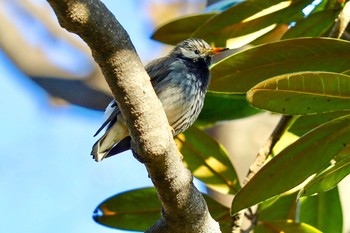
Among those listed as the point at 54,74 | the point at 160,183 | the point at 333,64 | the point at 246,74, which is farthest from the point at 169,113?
the point at 54,74

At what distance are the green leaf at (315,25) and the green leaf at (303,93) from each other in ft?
2.67

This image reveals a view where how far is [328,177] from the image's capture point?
2.32 m

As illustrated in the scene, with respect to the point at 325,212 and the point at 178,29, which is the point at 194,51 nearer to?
the point at 178,29

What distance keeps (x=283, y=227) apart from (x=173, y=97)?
72 centimetres

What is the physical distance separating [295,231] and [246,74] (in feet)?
1.79

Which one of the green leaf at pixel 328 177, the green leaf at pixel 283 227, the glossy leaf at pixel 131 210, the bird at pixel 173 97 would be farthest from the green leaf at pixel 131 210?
the green leaf at pixel 328 177

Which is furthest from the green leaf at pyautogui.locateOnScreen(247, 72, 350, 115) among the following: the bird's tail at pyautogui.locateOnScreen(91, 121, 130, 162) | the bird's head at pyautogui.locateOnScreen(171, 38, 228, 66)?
the bird's head at pyautogui.locateOnScreen(171, 38, 228, 66)

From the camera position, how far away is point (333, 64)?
Answer: 255 cm

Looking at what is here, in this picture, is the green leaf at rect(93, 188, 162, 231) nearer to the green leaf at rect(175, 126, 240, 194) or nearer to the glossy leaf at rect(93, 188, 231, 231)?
the glossy leaf at rect(93, 188, 231, 231)

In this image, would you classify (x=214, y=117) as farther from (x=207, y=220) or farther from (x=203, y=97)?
(x=207, y=220)

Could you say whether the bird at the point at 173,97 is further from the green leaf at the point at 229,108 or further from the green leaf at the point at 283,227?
the green leaf at the point at 283,227

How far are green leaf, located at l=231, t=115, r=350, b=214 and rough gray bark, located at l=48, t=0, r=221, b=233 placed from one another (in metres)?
0.20

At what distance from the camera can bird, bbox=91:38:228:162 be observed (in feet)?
9.89

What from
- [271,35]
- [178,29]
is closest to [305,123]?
[271,35]
